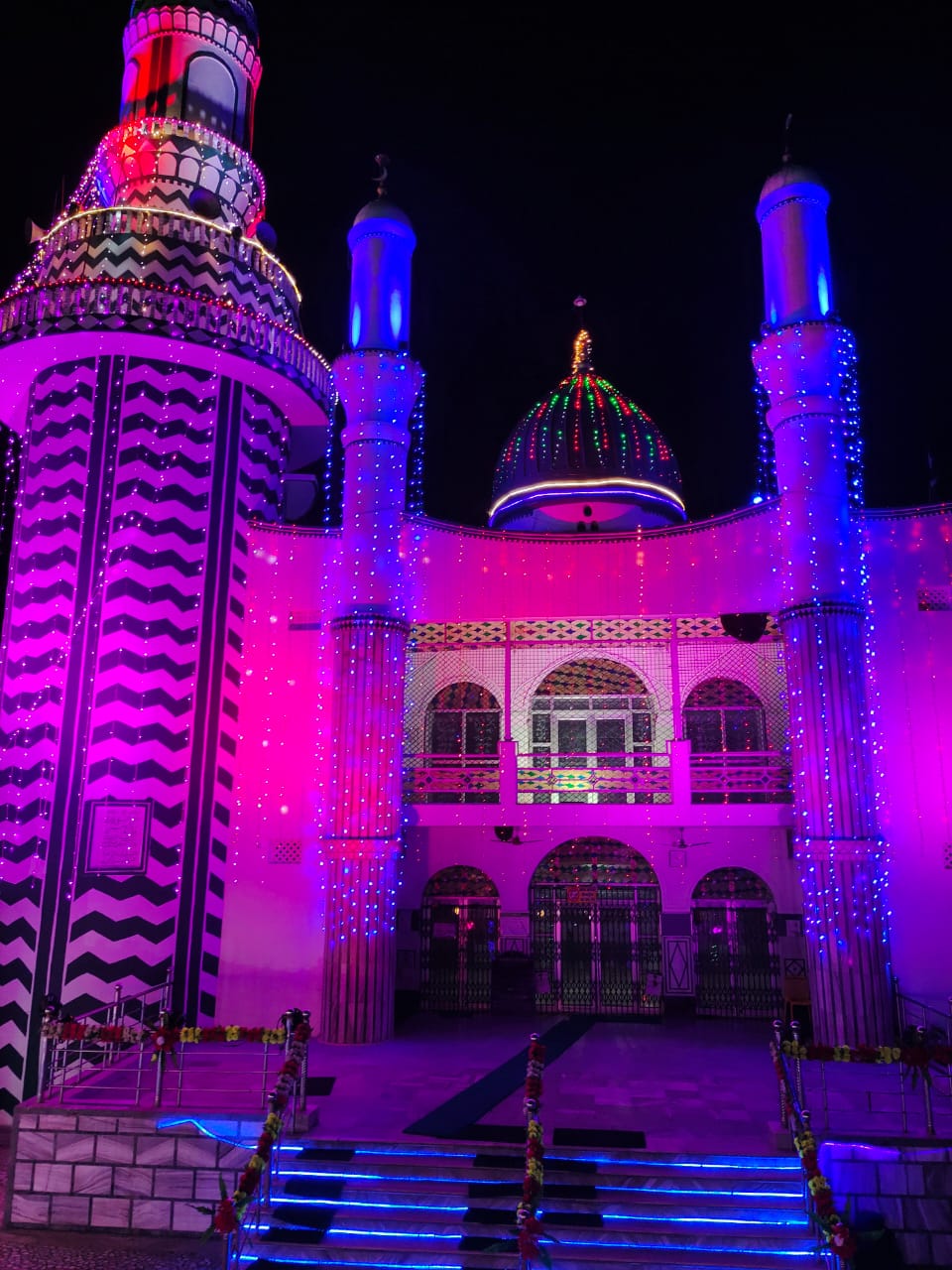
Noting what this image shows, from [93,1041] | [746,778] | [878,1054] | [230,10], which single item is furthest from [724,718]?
[230,10]

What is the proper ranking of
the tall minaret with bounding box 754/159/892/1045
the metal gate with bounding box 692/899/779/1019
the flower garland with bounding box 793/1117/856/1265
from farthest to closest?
the metal gate with bounding box 692/899/779/1019, the tall minaret with bounding box 754/159/892/1045, the flower garland with bounding box 793/1117/856/1265

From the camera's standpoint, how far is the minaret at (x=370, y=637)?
44.5ft

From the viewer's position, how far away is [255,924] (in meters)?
14.6

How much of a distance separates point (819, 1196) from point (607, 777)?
8.31 meters

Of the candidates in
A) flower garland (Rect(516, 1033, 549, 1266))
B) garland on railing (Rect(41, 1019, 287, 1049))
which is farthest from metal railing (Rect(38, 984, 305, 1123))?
flower garland (Rect(516, 1033, 549, 1266))

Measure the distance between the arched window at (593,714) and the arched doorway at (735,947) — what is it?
205 centimetres

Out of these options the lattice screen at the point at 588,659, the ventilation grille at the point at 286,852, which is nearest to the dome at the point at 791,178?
the lattice screen at the point at 588,659

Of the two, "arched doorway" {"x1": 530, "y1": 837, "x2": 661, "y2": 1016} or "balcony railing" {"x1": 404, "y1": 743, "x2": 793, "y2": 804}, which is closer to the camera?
"balcony railing" {"x1": 404, "y1": 743, "x2": 793, "y2": 804}

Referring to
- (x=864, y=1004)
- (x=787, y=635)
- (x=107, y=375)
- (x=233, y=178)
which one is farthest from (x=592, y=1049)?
(x=233, y=178)

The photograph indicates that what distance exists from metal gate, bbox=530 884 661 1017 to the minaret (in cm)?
322

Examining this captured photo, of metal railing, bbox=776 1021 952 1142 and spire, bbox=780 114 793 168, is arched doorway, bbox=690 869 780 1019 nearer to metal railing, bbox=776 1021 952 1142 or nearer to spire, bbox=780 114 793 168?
metal railing, bbox=776 1021 952 1142

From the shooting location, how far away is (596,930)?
15.9 m

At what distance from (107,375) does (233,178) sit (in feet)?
15.0

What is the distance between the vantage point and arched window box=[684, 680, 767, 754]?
16.1m
